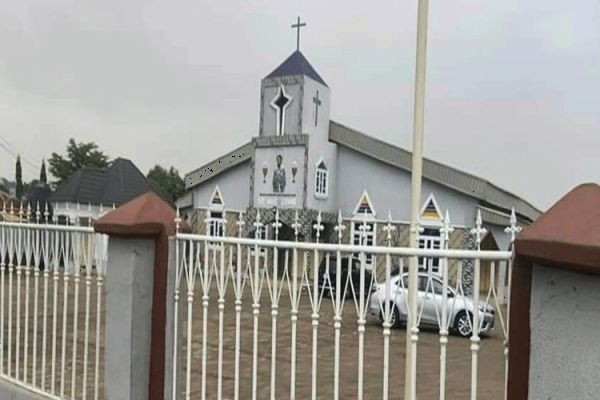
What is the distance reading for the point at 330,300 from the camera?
8.93 ft

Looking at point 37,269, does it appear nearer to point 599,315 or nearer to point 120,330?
point 120,330

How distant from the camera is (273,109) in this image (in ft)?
73.7

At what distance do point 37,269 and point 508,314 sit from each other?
3.41 metres

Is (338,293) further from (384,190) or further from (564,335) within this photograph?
(384,190)

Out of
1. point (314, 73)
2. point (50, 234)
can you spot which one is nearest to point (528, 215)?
point (314, 73)

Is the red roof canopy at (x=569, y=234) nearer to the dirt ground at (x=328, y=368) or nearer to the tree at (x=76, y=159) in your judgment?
the dirt ground at (x=328, y=368)

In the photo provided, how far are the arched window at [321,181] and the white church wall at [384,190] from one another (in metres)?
0.68

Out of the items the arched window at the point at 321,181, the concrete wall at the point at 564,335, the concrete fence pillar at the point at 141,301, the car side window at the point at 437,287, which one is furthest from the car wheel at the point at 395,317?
the arched window at the point at 321,181

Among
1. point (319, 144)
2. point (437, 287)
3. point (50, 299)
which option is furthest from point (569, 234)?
point (319, 144)

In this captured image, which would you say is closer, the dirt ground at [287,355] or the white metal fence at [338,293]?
the white metal fence at [338,293]

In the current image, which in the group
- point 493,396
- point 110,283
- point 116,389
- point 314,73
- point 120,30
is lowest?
point 493,396

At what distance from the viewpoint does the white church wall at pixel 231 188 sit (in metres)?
24.3

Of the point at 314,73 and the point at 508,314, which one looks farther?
the point at 314,73

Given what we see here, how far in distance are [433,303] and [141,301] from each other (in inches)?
69.0
